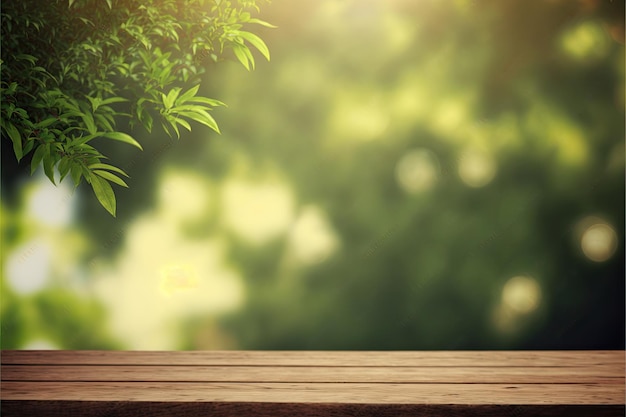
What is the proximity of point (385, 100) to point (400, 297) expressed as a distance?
89 centimetres

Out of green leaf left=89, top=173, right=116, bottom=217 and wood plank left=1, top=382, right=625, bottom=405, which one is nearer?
wood plank left=1, top=382, right=625, bottom=405

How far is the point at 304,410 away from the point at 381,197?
4.53 ft

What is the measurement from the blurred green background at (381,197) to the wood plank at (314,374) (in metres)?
0.78

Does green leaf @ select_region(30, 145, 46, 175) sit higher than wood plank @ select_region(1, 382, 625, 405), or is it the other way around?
green leaf @ select_region(30, 145, 46, 175)

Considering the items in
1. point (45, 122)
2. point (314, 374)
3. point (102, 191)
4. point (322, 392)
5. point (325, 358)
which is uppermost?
point (45, 122)

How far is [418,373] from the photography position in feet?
7.11

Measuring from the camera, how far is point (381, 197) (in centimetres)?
302

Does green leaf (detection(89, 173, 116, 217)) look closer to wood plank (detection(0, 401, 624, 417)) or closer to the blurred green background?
wood plank (detection(0, 401, 624, 417))

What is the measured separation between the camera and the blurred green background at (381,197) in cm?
299

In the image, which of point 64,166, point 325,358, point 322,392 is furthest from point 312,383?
Answer: point 64,166

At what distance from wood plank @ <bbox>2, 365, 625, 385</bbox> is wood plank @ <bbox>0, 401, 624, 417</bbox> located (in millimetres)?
234

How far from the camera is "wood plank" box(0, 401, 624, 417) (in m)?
1.81

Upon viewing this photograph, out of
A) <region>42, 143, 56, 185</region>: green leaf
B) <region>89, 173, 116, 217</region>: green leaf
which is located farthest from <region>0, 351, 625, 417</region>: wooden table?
<region>42, 143, 56, 185</region>: green leaf

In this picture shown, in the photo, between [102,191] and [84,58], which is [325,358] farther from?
[84,58]
